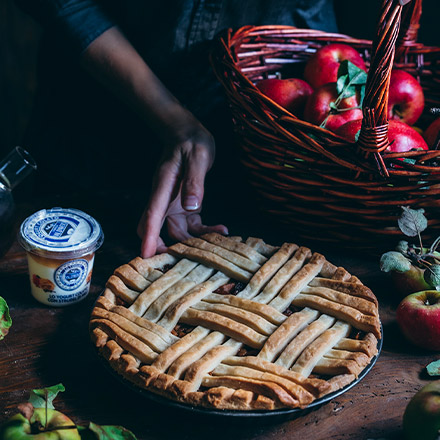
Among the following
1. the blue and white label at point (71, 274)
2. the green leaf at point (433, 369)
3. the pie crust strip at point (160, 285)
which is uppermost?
the blue and white label at point (71, 274)

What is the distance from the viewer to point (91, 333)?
994 millimetres

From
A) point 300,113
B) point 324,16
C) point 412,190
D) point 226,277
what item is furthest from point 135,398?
point 324,16

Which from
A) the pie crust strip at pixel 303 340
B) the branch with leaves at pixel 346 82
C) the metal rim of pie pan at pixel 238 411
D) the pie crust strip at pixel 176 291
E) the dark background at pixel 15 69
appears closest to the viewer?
the metal rim of pie pan at pixel 238 411

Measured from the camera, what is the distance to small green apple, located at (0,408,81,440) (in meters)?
0.68

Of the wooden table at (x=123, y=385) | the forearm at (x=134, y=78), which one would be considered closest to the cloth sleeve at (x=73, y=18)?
the forearm at (x=134, y=78)

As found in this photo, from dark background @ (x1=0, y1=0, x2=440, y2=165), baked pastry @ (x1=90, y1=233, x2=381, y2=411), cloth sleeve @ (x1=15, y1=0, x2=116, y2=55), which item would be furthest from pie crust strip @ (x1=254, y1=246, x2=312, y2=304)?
dark background @ (x1=0, y1=0, x2=440, y2=165)

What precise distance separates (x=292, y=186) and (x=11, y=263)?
2.15ft

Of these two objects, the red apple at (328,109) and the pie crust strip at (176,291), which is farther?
the red apple at (328,109)

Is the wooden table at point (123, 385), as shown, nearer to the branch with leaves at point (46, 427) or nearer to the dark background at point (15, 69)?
the branch with leaves at point (46, 427)

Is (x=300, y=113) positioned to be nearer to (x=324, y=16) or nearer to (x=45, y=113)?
(x=324, y=16)

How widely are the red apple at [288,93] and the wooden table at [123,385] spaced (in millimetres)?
446

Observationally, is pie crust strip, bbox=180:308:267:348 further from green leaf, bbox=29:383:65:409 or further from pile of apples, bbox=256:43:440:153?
pile of apples, bbox=256:43:440:153

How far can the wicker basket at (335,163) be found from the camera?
1.03 m

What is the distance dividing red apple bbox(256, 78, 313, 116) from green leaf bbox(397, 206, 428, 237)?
1.26 ft
